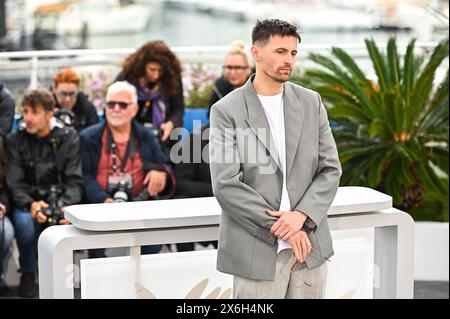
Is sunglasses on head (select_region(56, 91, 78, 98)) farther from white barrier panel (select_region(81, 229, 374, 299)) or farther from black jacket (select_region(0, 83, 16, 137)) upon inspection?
white barrier panel (select_region(81, 229, 374, 299))

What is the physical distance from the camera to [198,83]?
9.74 metres

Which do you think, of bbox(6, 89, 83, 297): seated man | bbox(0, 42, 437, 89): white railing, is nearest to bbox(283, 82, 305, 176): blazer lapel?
bbox(6, 89, 83, 297): seated man

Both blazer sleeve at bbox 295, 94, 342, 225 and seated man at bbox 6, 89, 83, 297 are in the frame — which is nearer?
Result: blazer sleeve at bbox 295, 94, 342, 225

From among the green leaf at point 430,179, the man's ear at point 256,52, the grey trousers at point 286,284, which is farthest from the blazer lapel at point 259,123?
the green leaf at point 430,179

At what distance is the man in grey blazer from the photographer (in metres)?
4.16

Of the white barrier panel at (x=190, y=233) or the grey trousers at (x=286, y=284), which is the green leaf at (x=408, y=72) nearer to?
the white barrier panel at (x=190, y=233)

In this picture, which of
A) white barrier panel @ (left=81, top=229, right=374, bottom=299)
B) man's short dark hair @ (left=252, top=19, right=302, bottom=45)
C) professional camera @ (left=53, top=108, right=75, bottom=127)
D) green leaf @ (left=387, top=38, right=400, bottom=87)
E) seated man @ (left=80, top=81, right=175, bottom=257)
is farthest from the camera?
green leaf @ (left=387, top=38, right=400, bottom=87)

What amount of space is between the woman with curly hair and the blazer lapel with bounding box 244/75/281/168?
3803mm

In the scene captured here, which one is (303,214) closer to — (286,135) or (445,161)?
(286,135)

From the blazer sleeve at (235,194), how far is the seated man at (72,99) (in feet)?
12.9

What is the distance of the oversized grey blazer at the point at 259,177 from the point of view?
13.6ft

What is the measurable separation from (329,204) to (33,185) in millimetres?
3265

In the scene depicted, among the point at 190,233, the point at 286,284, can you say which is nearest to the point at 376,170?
the point at 190,233

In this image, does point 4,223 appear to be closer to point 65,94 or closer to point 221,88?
point 65,94
